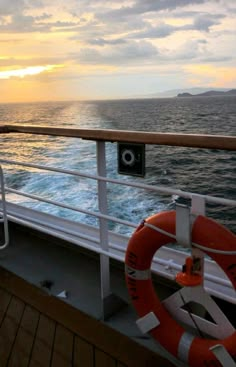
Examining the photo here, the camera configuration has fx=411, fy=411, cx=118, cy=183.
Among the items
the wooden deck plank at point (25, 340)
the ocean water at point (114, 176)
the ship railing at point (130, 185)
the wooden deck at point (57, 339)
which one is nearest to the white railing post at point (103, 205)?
the ship railing at point (130, 185)

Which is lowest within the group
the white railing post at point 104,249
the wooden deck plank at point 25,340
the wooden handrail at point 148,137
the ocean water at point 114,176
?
the ocean water at point 114,176

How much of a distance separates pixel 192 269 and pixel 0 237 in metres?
1.33

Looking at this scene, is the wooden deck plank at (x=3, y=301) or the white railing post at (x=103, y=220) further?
the wooden deck plank at (x=3, y=301)

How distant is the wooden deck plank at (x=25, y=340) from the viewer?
129cm

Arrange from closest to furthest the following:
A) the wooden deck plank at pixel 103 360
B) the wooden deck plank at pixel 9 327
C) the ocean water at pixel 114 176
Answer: the wooden deck plank at pixel 103 360, the wooden deck plank at pixel 9 327, the ocean water at pixel 114 176

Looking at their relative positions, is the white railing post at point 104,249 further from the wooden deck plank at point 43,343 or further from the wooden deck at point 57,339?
the wooden deck plank at point 43,343

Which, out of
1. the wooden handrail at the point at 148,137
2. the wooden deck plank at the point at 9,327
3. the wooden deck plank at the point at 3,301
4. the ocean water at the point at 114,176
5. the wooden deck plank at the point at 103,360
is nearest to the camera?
the wooden handrail at the point at 148,137

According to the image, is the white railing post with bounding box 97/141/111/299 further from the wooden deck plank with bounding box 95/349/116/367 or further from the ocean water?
the ocean water

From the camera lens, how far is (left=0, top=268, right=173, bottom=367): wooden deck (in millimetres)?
1229

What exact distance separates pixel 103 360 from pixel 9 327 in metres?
0.39

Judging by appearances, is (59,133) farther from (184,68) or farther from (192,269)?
(184,68)

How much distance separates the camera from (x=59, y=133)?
138 centimetres

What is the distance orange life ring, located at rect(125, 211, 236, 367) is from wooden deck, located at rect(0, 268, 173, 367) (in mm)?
118

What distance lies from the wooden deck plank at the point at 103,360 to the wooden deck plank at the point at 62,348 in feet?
0.27
